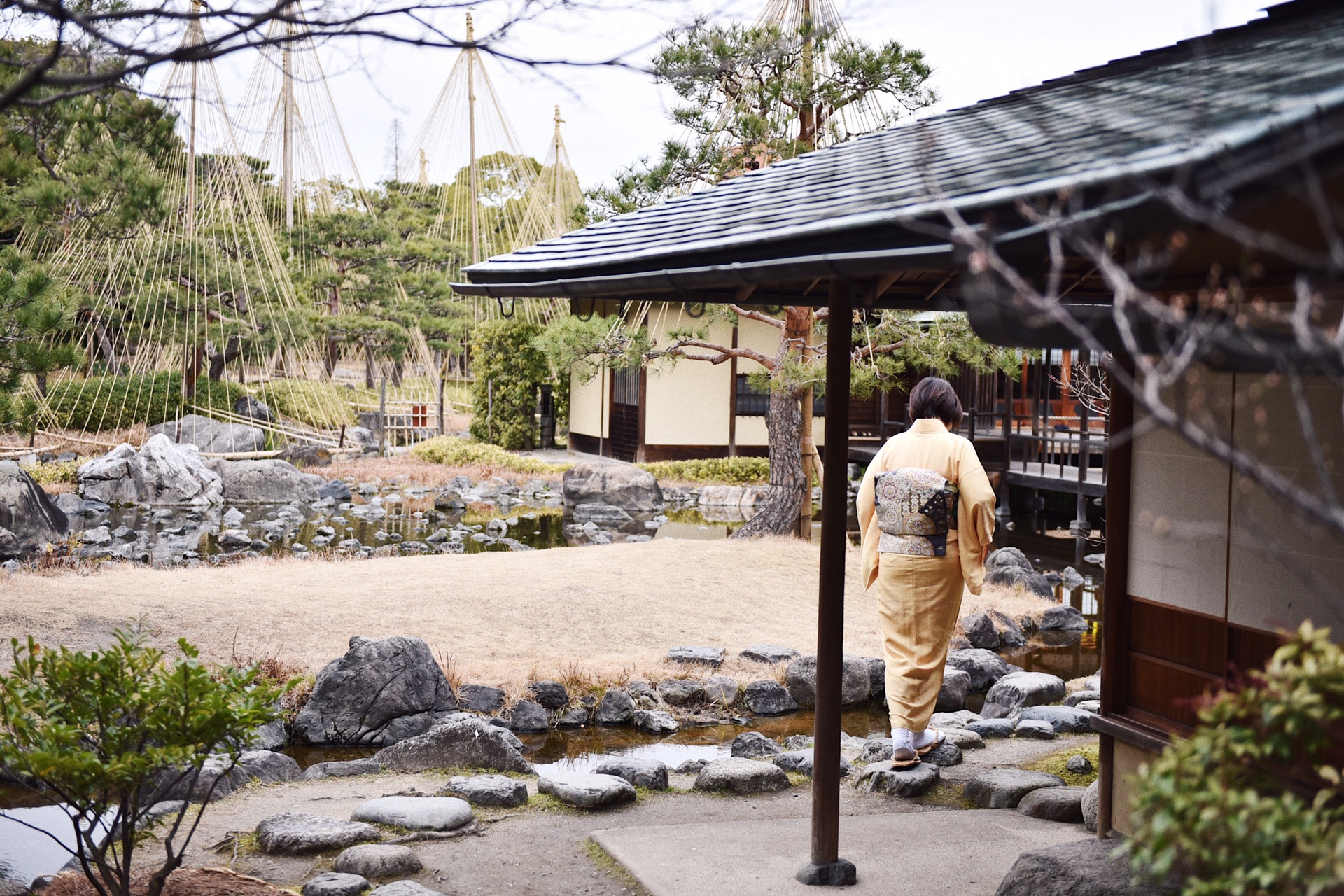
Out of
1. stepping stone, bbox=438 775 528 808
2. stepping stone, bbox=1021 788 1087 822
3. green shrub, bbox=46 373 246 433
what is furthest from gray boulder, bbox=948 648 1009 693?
green shrub, bbox=46 373 246 433

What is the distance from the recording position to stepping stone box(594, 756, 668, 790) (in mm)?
5465

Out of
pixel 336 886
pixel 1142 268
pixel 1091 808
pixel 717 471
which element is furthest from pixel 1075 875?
pixel 717 471

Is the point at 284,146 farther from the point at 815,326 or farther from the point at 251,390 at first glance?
the point at 815,326

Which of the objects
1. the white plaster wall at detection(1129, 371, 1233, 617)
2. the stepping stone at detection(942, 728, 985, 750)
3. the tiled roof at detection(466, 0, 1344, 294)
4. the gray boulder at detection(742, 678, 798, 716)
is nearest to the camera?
the tiled roof at detection(466, 0, 1344, 294)

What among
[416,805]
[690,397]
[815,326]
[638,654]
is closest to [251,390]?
[690,397]

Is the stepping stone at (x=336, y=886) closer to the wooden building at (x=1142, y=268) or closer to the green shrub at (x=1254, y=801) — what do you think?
the wooden building at (x=1142, y=268)

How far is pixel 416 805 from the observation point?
475 centimetres

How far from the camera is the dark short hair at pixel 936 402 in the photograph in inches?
214

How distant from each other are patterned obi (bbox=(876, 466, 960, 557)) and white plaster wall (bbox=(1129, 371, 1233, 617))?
4.21ft

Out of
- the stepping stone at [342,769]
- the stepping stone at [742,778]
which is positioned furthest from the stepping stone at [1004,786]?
the stepping stone at [342,769]

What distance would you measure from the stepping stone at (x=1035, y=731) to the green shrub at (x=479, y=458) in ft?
52.9

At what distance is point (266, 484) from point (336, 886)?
15.8 meters

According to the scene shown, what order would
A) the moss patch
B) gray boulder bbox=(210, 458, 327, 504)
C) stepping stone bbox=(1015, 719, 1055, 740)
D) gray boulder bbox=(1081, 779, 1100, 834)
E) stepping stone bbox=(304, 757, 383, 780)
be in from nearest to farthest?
1. gray boulder bbox=(1081, 779, 1100, 834)
2. the moss patch
3. stepping stone bbox=(304, 757, 383, 780)
4. stepping stone bbox=(1015, 719, 1055, 740)
5. gray boulder bbox=(210, 458, 327, 504)

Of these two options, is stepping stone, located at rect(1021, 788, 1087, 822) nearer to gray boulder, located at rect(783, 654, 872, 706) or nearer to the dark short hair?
the dark short hair
